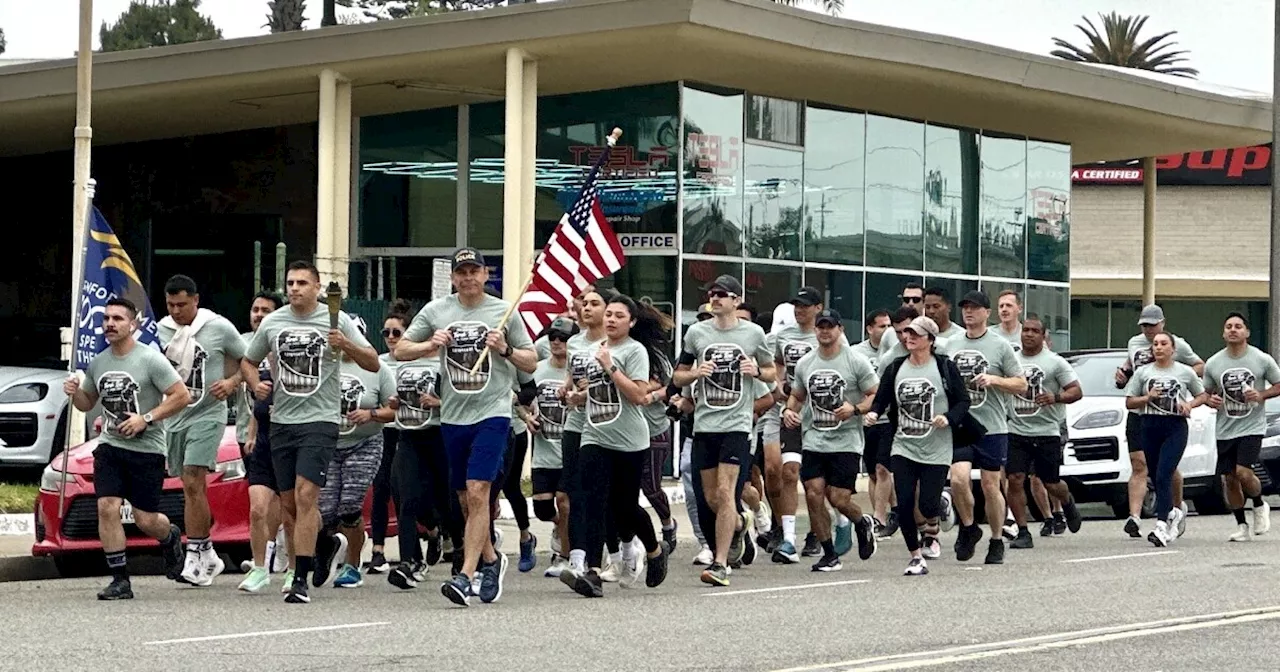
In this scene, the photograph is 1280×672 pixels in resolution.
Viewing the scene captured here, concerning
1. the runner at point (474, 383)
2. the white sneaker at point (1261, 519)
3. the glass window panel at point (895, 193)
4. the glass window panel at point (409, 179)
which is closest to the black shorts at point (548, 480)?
the runner at point (474, 383)

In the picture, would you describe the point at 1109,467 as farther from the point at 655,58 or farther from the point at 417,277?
the point at 417,277

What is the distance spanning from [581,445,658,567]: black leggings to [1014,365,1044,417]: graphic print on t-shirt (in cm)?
530

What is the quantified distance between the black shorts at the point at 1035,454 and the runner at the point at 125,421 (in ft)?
24.4

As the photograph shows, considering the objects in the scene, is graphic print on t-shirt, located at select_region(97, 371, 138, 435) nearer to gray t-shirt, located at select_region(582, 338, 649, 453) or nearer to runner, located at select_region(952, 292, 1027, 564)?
gray t-shirt, located at select_region(582, 338, 649, 453)

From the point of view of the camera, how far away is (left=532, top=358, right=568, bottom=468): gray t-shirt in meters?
15.0

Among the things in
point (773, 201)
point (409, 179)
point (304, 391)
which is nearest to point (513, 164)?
point (773, 201)

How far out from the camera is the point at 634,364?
500 inches

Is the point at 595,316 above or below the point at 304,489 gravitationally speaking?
above

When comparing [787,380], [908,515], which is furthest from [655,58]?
[908,515]

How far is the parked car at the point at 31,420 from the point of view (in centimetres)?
2025

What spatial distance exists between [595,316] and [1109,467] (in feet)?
27.6

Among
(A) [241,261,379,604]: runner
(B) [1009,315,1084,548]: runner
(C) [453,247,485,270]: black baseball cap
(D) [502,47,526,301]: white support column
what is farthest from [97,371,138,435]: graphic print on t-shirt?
(D) [502,47,526,301]: white support column

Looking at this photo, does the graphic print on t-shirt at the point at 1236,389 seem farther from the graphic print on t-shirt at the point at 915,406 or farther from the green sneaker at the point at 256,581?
the green sneaker at the point at 256,581

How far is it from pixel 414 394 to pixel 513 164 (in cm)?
1008
